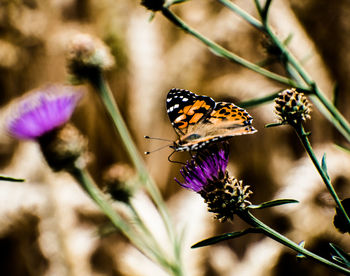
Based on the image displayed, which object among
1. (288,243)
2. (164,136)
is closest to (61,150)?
(164,136)

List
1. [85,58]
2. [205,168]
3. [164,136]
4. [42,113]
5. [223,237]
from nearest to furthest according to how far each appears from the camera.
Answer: [223,237] < [205,168] < [42,113] < [85,58] < [164,136]

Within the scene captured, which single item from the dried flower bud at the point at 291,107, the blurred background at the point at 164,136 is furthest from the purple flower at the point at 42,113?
the dried flower bud at the point at 291,107

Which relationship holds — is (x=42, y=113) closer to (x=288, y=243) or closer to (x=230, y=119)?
(x=230, y=119)

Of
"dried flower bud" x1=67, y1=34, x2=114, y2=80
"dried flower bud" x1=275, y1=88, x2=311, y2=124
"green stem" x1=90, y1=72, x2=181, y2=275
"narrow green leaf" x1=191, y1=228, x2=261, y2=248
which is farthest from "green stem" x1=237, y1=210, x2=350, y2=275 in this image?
"dried flower bud" x1=67, y1=34, x2=114, y2=80

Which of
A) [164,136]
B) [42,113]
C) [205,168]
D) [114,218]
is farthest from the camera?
[164,136]

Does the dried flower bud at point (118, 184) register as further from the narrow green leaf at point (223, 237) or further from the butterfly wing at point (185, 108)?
the narrow green leaf at point (223, 237)

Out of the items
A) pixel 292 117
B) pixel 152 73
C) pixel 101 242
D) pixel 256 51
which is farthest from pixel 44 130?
pixel 256 51
